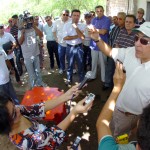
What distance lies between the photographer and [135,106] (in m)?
2.57

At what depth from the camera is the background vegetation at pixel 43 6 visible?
16.2 m

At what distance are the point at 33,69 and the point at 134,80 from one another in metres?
3.43

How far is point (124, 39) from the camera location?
4.48m

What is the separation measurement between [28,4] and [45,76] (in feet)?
41.7

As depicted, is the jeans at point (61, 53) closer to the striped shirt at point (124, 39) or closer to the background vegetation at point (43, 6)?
the striped shirt at point (124, 39)

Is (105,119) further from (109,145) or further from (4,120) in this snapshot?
(4,120)

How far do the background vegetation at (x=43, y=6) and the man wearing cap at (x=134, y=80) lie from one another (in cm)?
1421

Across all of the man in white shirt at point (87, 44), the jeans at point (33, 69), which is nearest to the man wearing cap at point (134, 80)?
the jeans at point (33, 69)

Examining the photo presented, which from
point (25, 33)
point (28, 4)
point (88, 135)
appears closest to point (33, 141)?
point (88, 135)

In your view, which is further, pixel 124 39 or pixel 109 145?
pixel 124 39

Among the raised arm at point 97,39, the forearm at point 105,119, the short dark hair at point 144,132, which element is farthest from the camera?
the raised arm at point 97,39

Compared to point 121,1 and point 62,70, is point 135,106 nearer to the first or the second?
point 62,70

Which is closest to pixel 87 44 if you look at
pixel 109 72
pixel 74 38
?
pixel 74 38

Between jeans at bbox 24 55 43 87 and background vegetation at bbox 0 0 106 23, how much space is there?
11565 millimetres
